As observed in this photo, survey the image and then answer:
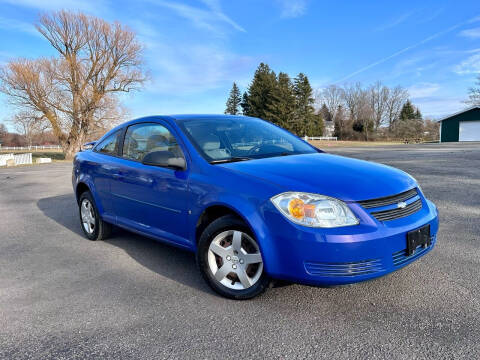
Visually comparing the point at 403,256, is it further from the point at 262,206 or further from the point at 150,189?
the point at 150,189

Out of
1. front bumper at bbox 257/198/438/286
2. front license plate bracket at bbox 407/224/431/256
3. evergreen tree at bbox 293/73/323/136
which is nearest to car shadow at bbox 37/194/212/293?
front bumper at bbox 257/198/438/286

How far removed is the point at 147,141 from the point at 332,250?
2.47m

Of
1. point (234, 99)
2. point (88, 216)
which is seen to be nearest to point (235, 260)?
point (88, 216)

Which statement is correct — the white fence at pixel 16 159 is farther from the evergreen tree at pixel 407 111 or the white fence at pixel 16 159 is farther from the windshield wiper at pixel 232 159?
the evergreen tree at pixel 407 111

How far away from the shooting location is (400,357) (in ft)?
7.16

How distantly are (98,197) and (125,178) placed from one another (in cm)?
84

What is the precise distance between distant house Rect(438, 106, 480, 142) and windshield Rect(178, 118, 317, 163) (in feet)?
146

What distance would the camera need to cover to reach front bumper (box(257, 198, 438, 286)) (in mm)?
2520

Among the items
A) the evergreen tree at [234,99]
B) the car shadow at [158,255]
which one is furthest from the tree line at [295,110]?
the car shadow at [158,255]

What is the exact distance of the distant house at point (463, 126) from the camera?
133 feet

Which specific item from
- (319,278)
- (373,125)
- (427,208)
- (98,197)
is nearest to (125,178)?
(98,197)

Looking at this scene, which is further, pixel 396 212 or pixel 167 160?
pixel 167 160

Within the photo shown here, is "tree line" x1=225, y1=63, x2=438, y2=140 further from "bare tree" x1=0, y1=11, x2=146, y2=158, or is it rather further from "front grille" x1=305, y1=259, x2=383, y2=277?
"front grille" x1=305, y1=259, x2=383, y2=277

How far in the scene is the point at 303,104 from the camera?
5809 centimetres
